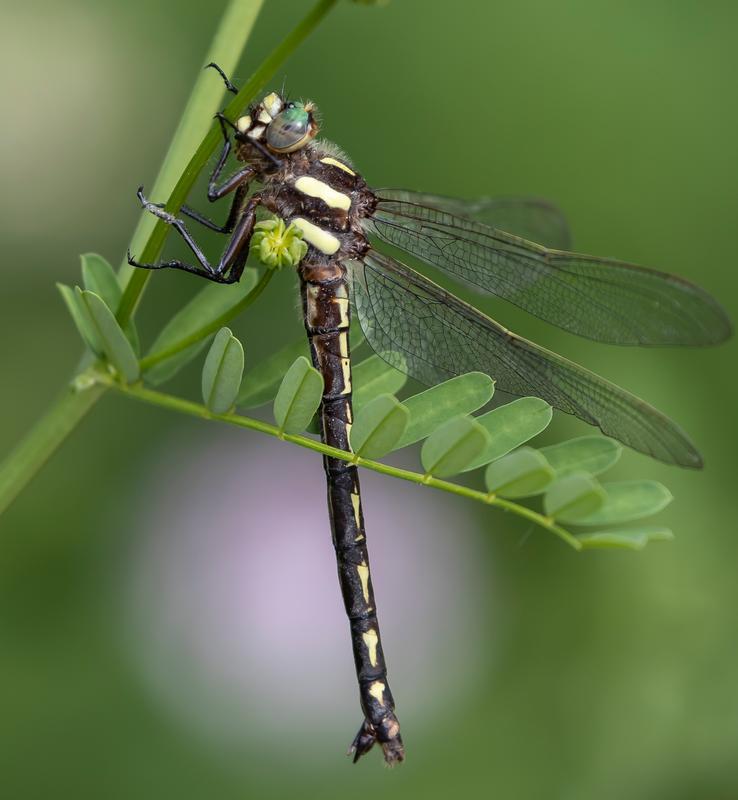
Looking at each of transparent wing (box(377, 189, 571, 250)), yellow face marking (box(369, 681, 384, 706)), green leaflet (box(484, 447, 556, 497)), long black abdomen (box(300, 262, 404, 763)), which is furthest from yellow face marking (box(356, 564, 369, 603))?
transparent wing (box(377, 189, 571, 250))

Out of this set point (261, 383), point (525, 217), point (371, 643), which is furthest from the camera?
point (525, 217)

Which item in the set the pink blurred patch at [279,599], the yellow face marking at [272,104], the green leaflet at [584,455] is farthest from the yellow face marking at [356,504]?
the pink blurred patch at [279,599]

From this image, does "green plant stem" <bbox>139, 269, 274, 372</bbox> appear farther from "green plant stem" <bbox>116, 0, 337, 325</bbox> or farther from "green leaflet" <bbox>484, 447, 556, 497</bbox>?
"green leaflet" <bbox>484, 447, 556, 497</bbox>

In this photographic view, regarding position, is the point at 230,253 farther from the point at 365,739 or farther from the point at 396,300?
the point at 365,739

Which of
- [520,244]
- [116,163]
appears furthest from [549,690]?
[116,163]

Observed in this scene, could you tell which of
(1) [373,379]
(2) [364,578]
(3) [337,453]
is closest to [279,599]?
(2) [364,578]

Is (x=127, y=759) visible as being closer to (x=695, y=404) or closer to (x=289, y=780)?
(x=289, y=780)
